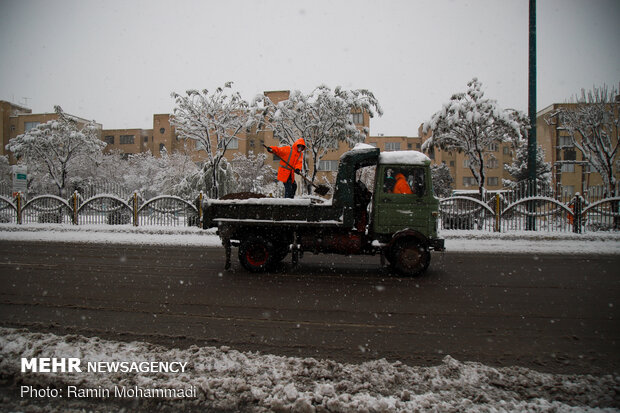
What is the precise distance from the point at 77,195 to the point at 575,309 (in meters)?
18.7

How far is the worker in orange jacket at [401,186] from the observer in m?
6.87

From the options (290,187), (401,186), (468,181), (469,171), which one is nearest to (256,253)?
(290,187)

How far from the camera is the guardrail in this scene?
15.9m

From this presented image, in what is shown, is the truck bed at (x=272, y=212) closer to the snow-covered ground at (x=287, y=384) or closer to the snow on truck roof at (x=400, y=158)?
the snow on truck roof at (x=400, y=158)


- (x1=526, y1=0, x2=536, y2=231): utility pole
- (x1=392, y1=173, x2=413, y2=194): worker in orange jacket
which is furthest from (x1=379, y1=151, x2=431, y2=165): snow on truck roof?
(x1=526, y1=0, x2=536, y2=231): utility pole

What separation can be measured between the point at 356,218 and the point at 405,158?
59.2 inches

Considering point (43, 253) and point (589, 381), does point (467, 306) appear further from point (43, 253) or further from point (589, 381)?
point (43, 253)

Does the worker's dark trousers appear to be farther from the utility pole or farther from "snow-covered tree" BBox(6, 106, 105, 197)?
"snow-covered tree" BBox(6, 106, 105, 197)

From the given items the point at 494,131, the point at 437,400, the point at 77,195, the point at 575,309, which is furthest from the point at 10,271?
the point at 494,131

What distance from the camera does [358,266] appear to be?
26.2 ft

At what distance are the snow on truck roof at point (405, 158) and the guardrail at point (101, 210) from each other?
10561mm

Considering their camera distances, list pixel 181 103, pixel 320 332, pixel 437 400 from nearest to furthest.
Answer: pixel 437 400 < pixel 320 332 < pixel 181 103

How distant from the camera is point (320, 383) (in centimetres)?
286

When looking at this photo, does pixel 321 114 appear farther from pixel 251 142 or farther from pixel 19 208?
pixel 251 142
